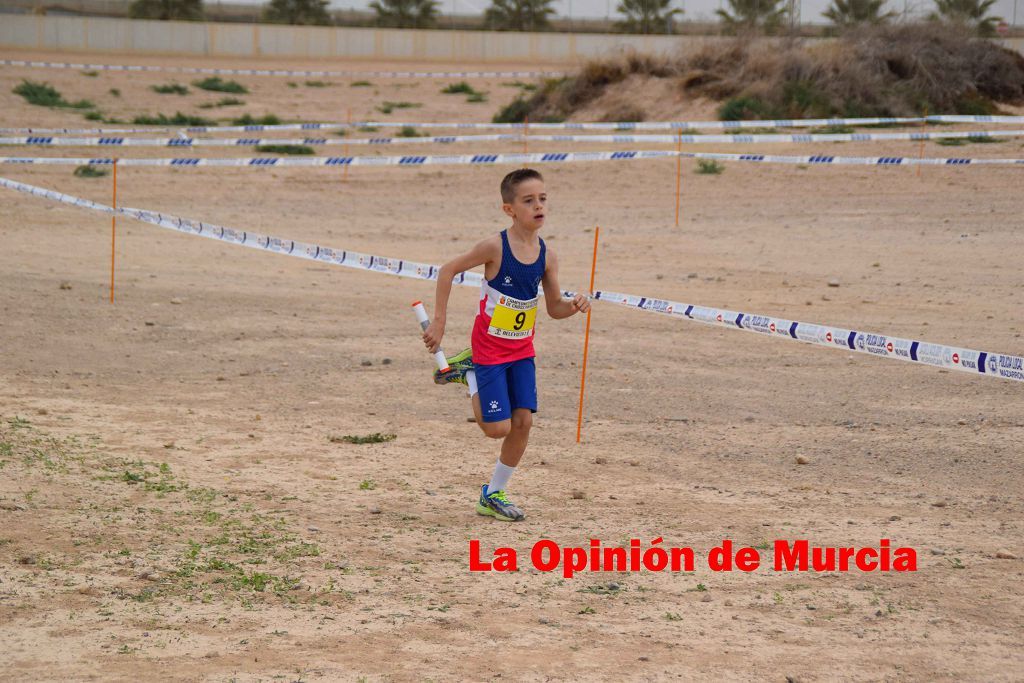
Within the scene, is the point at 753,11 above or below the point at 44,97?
above

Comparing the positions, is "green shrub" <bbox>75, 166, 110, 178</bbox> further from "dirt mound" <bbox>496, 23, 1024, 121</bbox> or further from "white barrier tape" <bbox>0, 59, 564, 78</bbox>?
"white barrier tape" <bbox>0, 59, 564, 78</bbox>

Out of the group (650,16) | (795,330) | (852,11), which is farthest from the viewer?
(650,16)

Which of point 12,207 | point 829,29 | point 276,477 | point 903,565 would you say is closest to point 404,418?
point 276,477

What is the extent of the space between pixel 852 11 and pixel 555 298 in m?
48.6

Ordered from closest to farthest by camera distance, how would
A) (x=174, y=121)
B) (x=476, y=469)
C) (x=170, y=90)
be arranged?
(x=476, y=469) → (x=174, y=121) → (x=170, y=90)

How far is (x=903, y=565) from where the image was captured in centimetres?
627

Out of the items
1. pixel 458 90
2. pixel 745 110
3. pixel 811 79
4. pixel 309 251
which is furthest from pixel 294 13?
pixel 309 251

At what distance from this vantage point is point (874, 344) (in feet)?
26.0

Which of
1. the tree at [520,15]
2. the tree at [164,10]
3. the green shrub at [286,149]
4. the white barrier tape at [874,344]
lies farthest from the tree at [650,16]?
the white barrier tape at [874,344]

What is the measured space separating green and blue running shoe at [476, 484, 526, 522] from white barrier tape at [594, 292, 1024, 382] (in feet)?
7.95

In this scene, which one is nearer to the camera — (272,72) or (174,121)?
(174,121)

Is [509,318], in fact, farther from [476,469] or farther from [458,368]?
[476,469]

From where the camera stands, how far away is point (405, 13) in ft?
186

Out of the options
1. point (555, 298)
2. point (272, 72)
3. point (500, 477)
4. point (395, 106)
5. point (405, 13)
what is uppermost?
point (405, 13)
